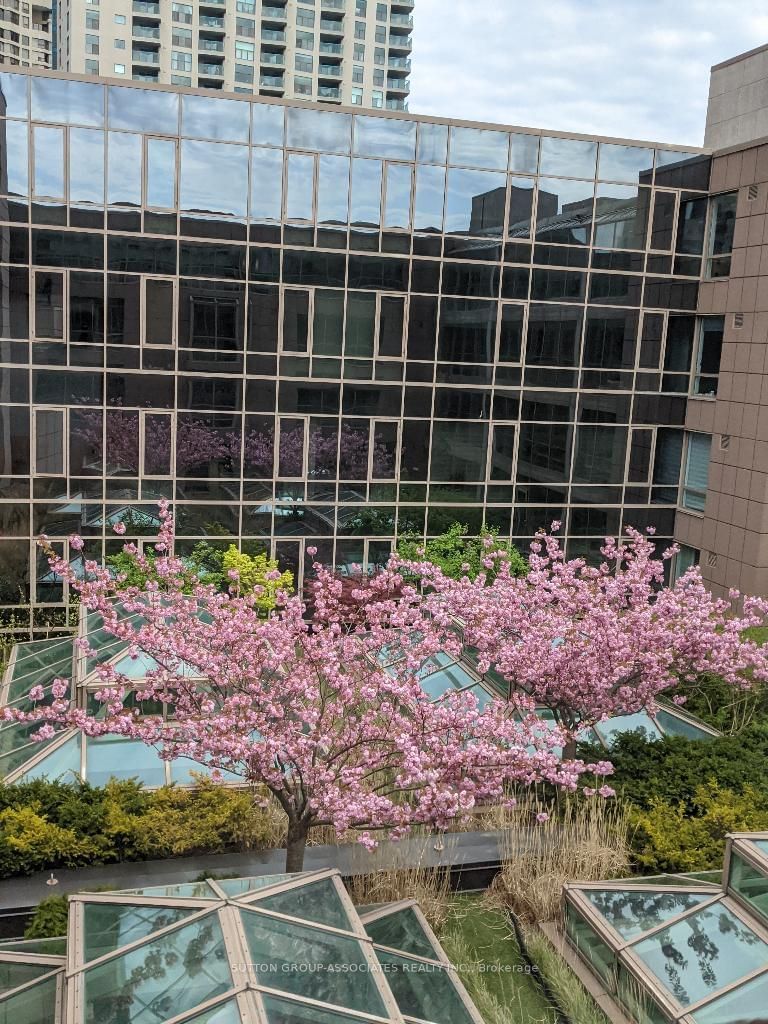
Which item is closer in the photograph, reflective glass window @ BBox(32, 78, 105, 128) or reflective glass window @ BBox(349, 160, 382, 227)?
reflective glass window @ BBox(32, 78, 105, 128)

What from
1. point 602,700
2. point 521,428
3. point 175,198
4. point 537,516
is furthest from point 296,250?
point 602,700

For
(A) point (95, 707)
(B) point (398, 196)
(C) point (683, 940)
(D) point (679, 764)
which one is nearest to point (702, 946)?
(C) point (683, 940)

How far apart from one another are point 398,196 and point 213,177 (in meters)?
3.68

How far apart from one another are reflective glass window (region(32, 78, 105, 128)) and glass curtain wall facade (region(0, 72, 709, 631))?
0.13ft

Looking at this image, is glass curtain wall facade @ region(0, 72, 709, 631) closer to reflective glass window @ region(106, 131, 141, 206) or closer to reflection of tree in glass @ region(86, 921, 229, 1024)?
reflective glass window @ region(106, 131, 141, 206)

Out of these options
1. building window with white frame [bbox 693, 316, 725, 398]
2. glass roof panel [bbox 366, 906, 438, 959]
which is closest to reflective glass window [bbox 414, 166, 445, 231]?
building window with white frame [bbox 693, 316, 725, 398]

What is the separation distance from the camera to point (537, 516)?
20.0 m

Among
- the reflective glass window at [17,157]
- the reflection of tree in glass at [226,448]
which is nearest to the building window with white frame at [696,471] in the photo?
the reflection of tree in glass at [226,448]

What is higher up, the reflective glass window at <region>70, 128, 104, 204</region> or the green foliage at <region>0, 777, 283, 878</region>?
the reflective glass window at <region>70, 128, 104, 204</region>

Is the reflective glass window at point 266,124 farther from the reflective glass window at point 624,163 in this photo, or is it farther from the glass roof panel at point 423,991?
the glass roof panel at point 423,991

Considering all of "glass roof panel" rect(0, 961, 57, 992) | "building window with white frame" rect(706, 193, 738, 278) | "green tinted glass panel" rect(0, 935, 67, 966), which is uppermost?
"building window with white frame" rect(706, 193, 738, 278)

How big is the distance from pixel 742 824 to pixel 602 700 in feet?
6.45

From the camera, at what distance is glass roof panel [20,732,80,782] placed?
10.5m

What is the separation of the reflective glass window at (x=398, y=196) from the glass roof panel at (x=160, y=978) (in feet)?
48.8
